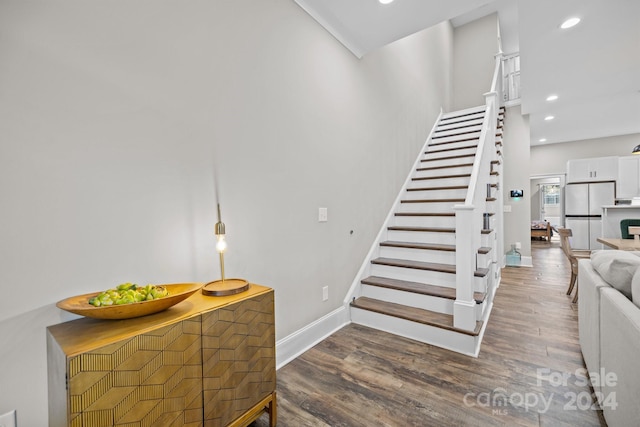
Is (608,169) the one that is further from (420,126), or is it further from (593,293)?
(593,293)

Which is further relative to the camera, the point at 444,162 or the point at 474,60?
the point at 474,60

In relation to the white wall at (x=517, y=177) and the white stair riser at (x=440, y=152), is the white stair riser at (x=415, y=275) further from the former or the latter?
the white wall at (x=517, y=177)

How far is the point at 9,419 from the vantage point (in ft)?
3.25

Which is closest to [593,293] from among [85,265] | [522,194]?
[85,265]

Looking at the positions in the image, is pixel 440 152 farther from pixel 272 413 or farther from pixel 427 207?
pixel 272 413

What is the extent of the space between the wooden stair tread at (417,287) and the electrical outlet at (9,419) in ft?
8.22

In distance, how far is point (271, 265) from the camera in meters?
1.99

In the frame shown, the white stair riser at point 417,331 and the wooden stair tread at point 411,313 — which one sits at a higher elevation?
the wooden stair tread at point 411,313

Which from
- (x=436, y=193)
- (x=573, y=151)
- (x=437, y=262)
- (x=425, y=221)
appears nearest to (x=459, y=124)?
(x=436, y=193)

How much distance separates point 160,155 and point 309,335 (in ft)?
5.72

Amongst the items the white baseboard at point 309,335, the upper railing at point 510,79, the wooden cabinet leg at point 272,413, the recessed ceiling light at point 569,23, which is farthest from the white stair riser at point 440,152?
the wooden cabinet leg at point 272,413

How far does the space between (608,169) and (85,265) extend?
1025cm

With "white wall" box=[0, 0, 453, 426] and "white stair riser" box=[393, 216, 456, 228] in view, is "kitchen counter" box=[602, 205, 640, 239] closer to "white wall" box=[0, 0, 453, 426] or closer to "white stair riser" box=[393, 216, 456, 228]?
"white stair riser" box=[393, 216, 456, 228]

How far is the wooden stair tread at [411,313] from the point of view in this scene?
7.51ft
